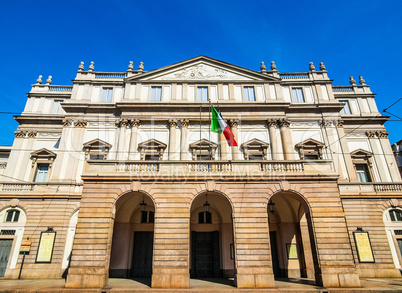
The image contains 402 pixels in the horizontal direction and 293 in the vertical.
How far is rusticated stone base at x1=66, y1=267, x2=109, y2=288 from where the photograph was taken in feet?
→ 42.5

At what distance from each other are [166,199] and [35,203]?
1283 cm

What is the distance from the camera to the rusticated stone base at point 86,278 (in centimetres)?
1295

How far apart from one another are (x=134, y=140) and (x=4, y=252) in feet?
41.8

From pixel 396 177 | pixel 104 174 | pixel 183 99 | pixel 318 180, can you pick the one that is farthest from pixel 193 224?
pixel 396 177

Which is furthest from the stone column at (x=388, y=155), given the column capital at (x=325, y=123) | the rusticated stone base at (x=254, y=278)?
the rusticated stone base at (x=254, y=278)

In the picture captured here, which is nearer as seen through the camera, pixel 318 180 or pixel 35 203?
pixel 318 180

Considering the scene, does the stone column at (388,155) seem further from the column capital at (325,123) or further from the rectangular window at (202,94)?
the rectangular window at (202,94)

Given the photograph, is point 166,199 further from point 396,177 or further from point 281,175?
point 396,177

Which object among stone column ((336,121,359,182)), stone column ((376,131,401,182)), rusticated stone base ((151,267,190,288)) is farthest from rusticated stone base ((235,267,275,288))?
stone column ((376,131,401,182))

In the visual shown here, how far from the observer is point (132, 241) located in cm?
1941

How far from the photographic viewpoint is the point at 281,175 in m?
15.0

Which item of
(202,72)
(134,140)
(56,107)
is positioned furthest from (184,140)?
(56,107)

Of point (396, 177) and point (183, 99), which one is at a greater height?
point (183, 99)

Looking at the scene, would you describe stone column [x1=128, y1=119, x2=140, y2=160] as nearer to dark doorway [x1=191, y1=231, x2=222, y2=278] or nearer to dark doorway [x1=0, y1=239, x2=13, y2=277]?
dark doorway [x1=191, y1=231, x2=222, y2=278]
